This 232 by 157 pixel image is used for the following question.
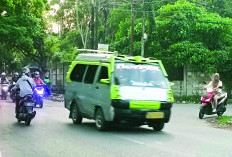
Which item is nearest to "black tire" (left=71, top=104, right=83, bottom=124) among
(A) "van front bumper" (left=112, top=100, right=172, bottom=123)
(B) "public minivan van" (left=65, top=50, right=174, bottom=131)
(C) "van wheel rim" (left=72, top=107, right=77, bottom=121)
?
(C) "van wheel rim" (left=72, top=107, right=77, bottom=121)

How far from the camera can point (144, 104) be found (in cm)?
1155

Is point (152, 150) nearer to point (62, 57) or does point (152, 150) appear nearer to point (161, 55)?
point (161, 55)

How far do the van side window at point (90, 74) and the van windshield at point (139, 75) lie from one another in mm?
1150

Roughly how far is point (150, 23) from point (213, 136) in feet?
70.8

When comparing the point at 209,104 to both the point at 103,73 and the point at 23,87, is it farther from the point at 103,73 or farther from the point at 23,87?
the point at 23,87

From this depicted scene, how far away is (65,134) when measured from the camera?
11.4 m

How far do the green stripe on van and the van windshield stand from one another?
0.56m

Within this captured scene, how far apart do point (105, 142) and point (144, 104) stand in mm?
2032

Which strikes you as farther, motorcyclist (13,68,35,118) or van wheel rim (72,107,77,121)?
van wheel rim (72,107,77,121)

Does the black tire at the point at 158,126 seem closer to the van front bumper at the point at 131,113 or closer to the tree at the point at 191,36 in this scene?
the van front bumper at the point at 131,113

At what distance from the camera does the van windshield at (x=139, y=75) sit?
467 inches

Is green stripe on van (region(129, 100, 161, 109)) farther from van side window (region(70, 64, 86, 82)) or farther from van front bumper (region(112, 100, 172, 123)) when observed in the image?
van side window (region(70, 64, 86, 82))

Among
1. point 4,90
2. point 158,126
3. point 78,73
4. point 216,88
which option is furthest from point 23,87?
point 4,90

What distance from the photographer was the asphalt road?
8.60 meters
